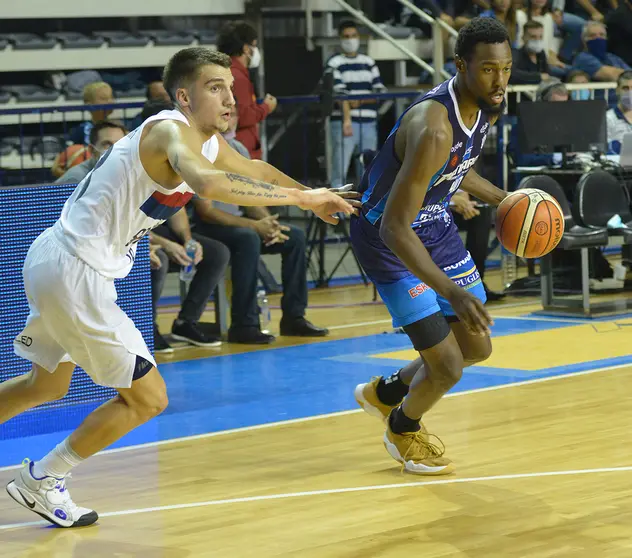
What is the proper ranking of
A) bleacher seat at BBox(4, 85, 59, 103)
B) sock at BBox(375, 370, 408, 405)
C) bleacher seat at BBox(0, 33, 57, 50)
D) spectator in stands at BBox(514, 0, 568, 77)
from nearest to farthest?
sock at BBox(375, 370, 408, 405)
bleacher seat at BBox(4, 85, 59, 103)
bleacher seat at BBox(0, 33, 57, 50)
spectator in stands at BBox(514, 0, 568, 77)

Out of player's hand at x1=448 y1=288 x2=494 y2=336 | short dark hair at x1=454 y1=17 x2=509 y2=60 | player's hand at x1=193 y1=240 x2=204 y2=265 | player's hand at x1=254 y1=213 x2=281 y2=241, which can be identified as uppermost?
short dark hair at x1=454 y1=17 x2=509 y2=60

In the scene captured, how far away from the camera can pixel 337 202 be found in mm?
4234

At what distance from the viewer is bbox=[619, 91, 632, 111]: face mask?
447 inches

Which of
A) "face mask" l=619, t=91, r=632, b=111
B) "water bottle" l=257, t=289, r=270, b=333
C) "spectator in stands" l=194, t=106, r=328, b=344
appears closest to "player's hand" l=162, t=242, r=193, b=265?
"spectator in stands" l=194, t=106, r=328, b=344

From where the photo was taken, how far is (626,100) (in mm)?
11398

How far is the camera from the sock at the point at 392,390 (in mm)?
5641

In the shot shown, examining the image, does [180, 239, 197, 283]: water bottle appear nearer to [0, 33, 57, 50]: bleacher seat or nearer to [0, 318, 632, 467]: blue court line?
[0, 318, 632, 467]: blue court line

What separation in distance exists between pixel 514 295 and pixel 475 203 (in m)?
1.09

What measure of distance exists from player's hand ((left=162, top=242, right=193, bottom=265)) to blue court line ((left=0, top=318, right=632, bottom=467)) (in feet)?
2.29

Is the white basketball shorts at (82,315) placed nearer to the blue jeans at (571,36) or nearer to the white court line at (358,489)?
the white court line at (358,489)

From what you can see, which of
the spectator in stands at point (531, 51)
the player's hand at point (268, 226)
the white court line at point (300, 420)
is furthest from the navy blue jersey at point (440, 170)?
the spectator in stands at point (531, 51)

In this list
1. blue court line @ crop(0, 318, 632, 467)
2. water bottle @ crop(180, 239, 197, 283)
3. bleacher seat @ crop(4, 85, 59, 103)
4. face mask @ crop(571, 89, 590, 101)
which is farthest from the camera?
bleacher seat @ crop(4, 85, 59, 103)

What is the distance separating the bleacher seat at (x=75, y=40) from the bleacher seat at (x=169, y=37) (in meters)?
0.61

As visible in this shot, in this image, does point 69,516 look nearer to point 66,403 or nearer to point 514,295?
point 66,403
